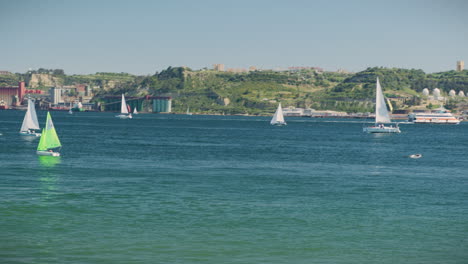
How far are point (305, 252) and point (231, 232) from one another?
5.88 m

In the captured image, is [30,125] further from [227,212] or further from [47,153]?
[227,212]

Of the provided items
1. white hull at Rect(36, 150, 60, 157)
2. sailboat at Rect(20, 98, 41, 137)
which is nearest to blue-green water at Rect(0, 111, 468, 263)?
white hull at Rect(36, 150, 60, 157)

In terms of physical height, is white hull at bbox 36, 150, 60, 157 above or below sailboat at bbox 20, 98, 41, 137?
below

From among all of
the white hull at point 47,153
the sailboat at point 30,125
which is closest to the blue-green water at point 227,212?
the white hull at point 47,153

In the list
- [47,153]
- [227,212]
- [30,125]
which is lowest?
[227,212]

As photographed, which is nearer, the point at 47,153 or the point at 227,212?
the point at 227,212

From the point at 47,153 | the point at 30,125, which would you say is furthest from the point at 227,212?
the point at 30,125

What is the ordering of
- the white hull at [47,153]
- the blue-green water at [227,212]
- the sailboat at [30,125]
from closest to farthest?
the blue-green water at [227,212] < the white hull at [47,153] < the sailboat at [30,125]

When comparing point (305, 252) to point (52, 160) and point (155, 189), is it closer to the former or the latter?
point (155, 189)

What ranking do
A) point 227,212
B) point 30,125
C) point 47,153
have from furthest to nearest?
point 30,125 < point 47,153 < point 227,212

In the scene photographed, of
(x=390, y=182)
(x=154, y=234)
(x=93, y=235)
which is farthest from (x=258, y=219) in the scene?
(x=390, y=182)

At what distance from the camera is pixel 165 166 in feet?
256

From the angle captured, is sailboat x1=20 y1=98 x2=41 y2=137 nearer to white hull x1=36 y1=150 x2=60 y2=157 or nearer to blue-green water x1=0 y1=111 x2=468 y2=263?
white hull x1=36 y1=150 x2=60 y2=157

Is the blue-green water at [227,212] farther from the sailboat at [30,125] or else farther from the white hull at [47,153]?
the sailboat at [30,125]
